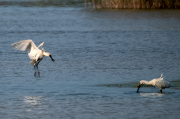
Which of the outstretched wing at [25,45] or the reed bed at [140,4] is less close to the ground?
the reed bed at [140,4]

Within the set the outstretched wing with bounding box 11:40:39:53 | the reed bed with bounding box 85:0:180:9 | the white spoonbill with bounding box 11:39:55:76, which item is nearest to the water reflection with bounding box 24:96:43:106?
the white spoonbill with bounding box 11:39:55:76

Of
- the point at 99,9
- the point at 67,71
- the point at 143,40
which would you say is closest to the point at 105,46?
the point at 143,40

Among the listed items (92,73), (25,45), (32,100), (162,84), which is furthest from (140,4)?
(32,100)

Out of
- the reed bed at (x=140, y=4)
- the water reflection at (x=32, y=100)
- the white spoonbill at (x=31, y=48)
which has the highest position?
the reed bed at (x=140, y=4)

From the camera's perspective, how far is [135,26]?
32562 millimetres

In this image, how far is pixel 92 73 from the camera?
14.9 meters

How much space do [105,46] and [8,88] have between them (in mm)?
10225

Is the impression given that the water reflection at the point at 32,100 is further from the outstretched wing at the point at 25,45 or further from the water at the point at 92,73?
the outstretched wing at the point at 25,45

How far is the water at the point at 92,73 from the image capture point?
1020cm

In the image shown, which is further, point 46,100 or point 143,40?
point 143,40

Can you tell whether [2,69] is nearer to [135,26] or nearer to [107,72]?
[107,72]

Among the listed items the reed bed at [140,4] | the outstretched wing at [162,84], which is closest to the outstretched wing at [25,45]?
the outstretched wing at [162,84]

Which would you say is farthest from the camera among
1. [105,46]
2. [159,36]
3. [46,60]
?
[159,36]

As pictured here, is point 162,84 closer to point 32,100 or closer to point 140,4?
point 32,100
